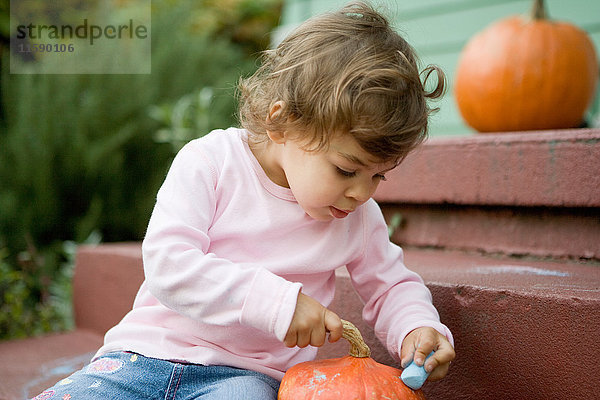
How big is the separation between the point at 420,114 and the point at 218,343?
66 centimetres

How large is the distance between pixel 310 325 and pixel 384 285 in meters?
0.40

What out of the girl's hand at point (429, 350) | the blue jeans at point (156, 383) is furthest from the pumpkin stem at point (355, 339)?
the blue jeans at point (156, 383)

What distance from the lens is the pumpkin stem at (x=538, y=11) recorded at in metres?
2.79

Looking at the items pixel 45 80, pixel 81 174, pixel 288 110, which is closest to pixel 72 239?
pixel 81 174

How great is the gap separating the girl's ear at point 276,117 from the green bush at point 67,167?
236 cm

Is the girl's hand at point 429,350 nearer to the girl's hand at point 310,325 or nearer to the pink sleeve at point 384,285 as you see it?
the pink sleeve at point 384,285

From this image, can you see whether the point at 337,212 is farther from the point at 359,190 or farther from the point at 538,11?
the point at 538,11

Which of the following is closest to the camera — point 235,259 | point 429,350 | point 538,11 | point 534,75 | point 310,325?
point 310,325

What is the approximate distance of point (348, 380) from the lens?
4.03 ft

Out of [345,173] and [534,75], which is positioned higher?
[534,75]

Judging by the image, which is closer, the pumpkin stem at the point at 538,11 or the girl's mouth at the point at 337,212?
the girl's mouth at the point at 337,212

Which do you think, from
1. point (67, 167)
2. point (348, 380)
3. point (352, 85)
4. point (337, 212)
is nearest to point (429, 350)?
point (348, 380)

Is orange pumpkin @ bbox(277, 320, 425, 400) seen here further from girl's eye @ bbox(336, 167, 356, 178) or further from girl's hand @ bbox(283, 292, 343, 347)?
girl's eye @ bbox(336, 167, 356, 178)

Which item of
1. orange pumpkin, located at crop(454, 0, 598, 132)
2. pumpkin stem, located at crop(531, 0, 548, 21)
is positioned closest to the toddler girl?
orange pumpkin, located at crop(454, 0, 598, 132)
